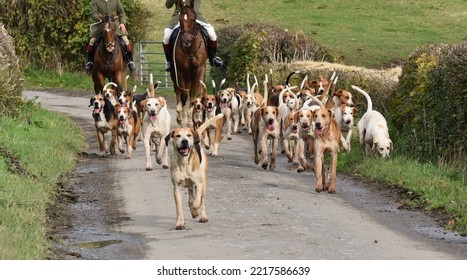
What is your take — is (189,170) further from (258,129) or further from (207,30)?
(207,30)

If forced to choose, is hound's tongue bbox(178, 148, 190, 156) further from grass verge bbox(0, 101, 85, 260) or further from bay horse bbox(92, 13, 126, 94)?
bay horse bbox(92, 13, 126, 94)

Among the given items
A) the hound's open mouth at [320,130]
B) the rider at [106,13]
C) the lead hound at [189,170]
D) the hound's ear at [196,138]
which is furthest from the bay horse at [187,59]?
the lead hound at [189,170]

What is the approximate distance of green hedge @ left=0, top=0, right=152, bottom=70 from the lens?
36.2 metres

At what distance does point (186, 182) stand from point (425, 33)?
3352cm

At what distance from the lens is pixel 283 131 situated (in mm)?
17594

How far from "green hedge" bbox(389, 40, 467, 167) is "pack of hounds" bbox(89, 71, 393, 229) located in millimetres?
568

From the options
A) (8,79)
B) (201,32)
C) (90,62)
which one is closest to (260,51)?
(90,62)

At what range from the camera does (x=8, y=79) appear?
20203mm

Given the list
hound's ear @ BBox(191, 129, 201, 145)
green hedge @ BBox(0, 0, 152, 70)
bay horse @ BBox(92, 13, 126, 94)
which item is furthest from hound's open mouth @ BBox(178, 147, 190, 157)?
green hedge @ BBox(0, 0, 152, 70)

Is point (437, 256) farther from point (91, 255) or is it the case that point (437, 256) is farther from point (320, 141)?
point (320, 141)

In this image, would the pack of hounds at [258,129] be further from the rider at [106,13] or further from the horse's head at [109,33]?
the rider at [106,13]

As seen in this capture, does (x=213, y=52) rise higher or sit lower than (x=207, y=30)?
lower

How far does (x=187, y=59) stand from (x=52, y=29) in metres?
17.1
